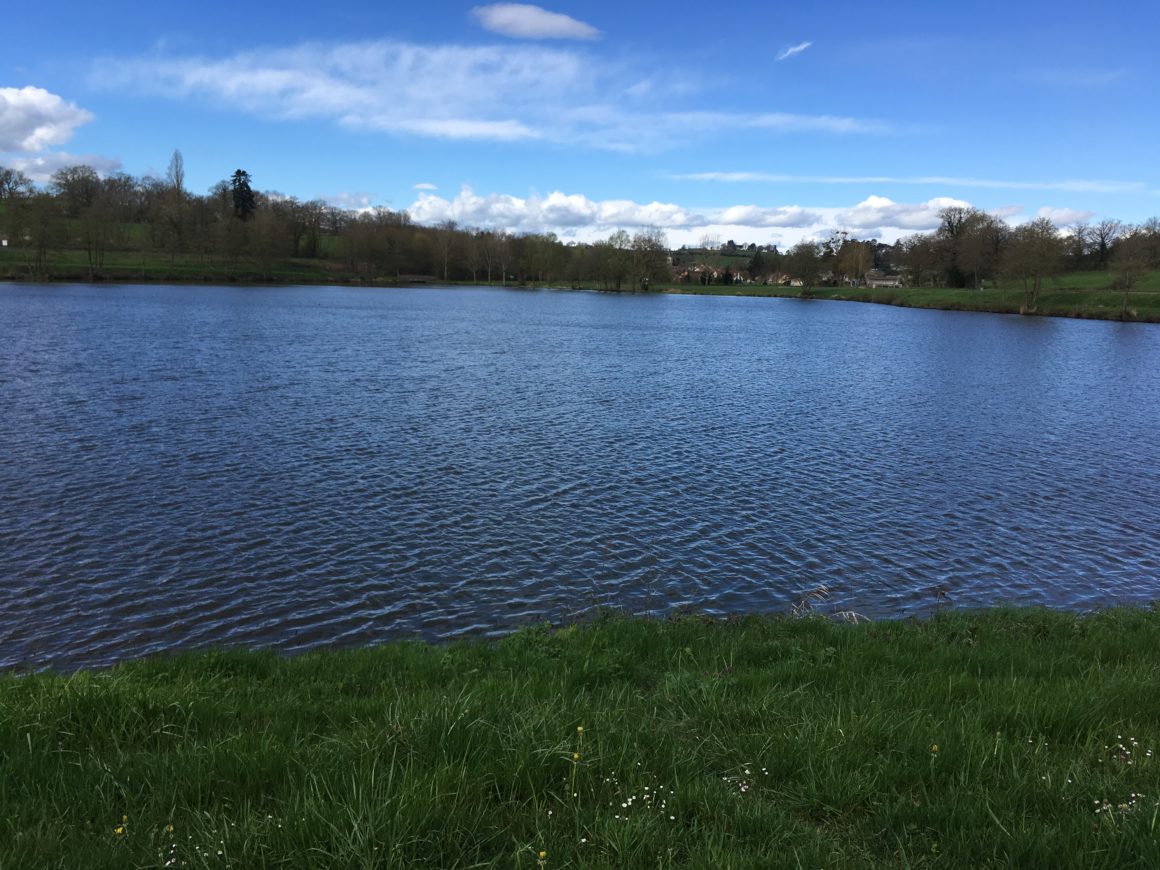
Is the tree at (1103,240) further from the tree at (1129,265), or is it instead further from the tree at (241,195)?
the tree at (241,195)

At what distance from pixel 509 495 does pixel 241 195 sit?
15287cm

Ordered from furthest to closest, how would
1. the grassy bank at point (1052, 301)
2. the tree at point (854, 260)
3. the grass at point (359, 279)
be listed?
1. the tree at point (854, 260)
2. the grass at point (359, 279)
3. the grassy bank at point (1052, 301)

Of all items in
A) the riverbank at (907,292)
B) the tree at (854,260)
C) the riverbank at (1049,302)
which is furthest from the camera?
the tree at (854,260)

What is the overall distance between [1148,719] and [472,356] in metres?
39.6

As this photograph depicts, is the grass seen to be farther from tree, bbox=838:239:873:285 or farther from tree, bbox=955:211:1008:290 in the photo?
tree, bbox=838:239:873:285

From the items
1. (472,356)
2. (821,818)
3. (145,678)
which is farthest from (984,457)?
(472,356)

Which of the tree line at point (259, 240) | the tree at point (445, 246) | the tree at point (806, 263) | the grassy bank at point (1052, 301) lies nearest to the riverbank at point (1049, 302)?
the grassy bank at point (1052, 301)

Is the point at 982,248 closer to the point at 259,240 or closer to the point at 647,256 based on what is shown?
the point at 647,256

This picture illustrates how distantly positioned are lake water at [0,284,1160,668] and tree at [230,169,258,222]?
119 metres

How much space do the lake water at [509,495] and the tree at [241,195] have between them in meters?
119

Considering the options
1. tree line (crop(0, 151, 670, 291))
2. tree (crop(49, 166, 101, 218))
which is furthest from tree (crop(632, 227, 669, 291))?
tree (crop(49, 166, 101, 218))

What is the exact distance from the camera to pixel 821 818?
420 cm

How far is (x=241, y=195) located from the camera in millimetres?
145000

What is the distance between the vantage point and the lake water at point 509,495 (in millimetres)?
11477
